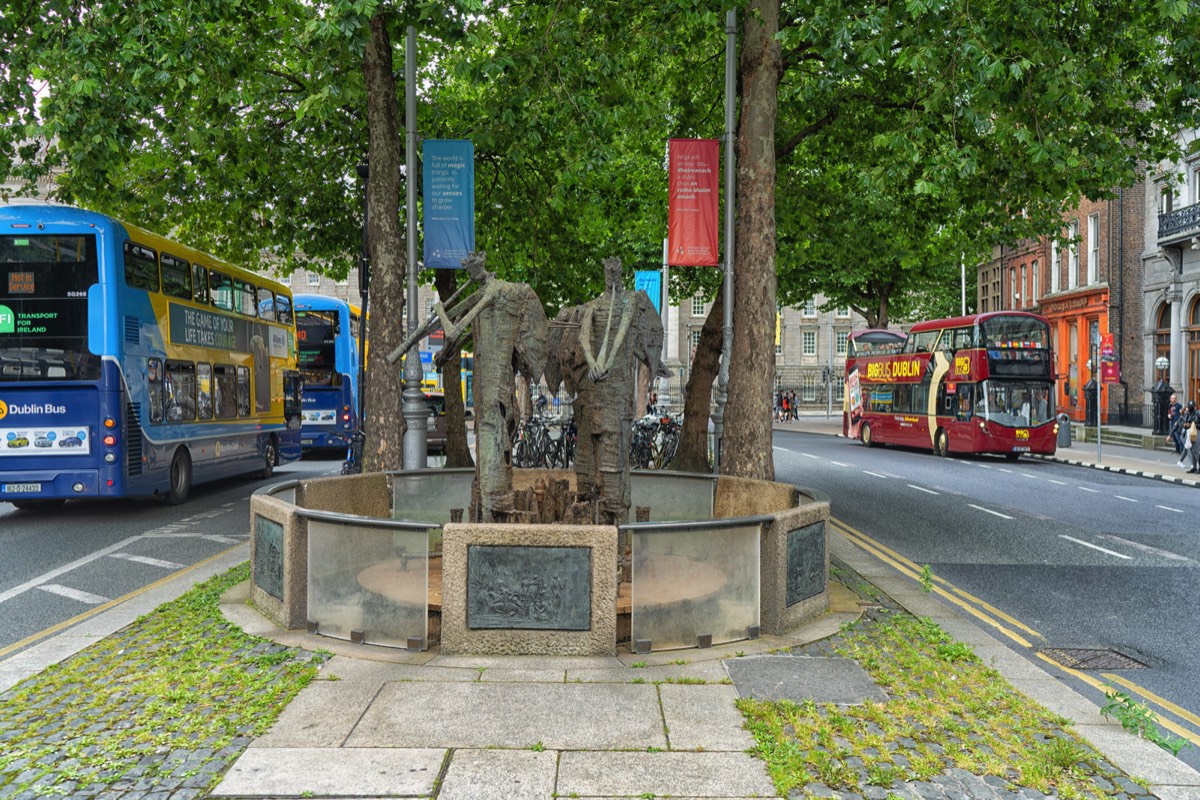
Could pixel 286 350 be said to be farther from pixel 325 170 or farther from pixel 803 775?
pixel 803 775

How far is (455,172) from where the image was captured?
13461 mm

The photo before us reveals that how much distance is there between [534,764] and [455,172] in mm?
10509

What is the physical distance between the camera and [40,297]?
13000 mm

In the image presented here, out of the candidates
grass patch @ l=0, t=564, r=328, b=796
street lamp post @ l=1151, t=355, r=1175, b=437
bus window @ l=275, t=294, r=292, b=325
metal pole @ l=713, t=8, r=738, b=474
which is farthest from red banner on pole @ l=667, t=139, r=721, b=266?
street lamp post @ l=1151, t=355, r=1175, b=437

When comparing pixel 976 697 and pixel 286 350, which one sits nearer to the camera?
pixel 976 697

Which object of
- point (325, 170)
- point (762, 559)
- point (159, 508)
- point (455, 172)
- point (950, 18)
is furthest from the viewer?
point (325, 170)

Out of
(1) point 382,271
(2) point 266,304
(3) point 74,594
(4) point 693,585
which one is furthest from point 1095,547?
(2) point 266,304

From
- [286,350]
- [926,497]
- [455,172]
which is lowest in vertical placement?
[926,497]

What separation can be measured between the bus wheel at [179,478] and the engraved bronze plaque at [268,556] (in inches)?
360

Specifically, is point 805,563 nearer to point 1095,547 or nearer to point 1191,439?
point 1095,547

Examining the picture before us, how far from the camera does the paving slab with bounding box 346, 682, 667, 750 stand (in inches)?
183

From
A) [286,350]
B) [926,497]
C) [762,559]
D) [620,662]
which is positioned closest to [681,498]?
[762,559]

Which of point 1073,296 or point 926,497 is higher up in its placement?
point 1073,296

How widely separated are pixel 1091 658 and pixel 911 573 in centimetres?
295
